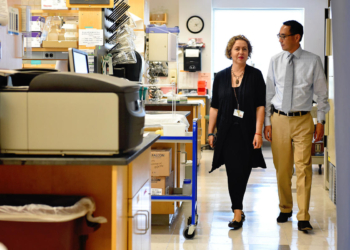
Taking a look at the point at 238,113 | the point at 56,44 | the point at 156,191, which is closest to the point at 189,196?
the point at 156,191

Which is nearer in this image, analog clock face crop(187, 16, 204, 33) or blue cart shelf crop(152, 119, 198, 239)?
blue cart shelf crop(152, 119, 198, 239)

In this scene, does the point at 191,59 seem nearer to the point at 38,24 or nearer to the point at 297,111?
the point at 38,24

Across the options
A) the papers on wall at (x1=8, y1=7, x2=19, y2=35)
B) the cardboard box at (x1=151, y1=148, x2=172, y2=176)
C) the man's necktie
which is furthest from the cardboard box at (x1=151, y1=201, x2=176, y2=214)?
the papers on wall at (x1=8, y1=7, x2=19, y2=35)

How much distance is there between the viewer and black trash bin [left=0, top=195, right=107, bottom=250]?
1388 mm

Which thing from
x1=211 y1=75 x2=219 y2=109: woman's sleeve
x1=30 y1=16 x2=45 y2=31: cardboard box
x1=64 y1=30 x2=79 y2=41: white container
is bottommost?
x1=211 y1=75 x2=219 y2=109: woman's sleeve

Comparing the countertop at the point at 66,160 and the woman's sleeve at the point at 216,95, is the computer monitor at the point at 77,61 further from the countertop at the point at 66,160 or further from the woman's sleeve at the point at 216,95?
the woman's sleeve at the point at 216,95

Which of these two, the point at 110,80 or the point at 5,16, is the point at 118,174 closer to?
the point at 110,80

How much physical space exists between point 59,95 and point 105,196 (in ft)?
1.48

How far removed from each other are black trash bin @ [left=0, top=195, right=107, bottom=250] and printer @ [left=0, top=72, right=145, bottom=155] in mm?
191

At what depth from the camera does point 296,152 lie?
10.5ft

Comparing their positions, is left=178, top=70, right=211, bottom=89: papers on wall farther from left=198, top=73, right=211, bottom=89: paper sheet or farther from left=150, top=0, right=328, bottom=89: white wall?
left=150, top=0, right=328, bottom=89: white wall

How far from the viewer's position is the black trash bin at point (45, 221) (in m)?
1.39

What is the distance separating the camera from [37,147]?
4.73ft

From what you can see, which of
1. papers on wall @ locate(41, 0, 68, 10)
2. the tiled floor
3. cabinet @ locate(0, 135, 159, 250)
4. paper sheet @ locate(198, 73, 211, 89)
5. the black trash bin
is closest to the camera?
the black trash bin
